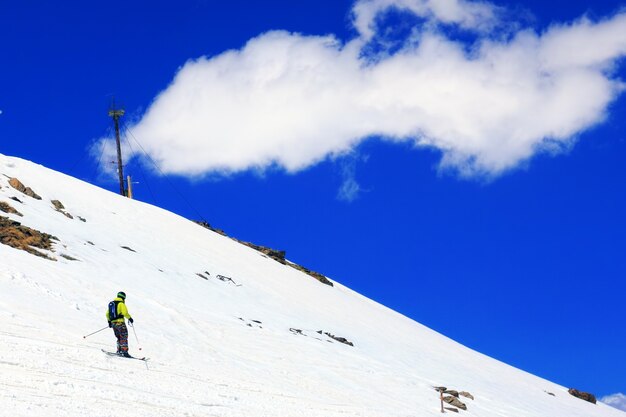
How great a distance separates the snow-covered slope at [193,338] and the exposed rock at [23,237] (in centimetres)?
68

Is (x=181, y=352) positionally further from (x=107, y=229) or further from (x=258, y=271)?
(x=258, y=271)

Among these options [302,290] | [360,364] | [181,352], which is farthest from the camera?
[302,290]

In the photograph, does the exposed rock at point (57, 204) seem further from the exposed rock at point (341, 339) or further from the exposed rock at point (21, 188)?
the exposed rock at point (341, 339)

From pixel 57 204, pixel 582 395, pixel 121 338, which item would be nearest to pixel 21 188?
pixel 57 204

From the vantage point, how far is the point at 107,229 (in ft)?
124

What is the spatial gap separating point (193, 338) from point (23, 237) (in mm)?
10064

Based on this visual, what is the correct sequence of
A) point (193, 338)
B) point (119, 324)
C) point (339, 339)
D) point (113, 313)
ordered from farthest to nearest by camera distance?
1. point (339, 339)
2. point (193, 338)
3. point (113, 313)
4. point (119, 324)

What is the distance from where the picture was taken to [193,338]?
22.1m

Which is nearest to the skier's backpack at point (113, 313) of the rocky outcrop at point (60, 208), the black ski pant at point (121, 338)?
the black ski pant at point (121, 338)

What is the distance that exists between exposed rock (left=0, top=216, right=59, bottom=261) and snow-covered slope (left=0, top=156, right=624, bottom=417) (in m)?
0.68

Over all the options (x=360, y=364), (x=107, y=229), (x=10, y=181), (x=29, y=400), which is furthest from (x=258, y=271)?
(x=29, y=400)

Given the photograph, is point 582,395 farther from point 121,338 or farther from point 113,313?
point 121,338

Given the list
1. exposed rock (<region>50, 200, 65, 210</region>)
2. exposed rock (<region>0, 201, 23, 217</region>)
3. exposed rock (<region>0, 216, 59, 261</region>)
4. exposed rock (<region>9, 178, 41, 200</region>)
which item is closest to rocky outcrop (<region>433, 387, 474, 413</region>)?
exposed rock (<region>0, 216, 59, 261</region>)

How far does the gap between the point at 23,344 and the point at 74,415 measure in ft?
15.4
